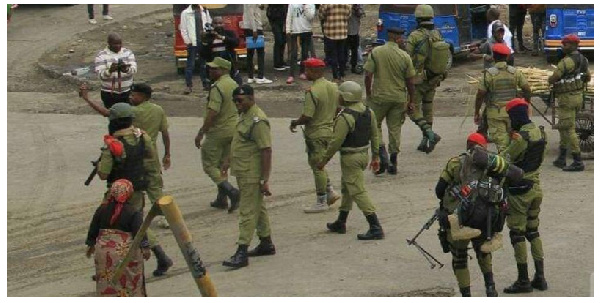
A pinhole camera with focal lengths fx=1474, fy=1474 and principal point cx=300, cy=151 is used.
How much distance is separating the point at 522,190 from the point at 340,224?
2.68 m

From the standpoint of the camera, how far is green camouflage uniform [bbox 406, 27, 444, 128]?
1789 cm

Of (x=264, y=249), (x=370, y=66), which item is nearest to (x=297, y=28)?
(x=370, y=66)

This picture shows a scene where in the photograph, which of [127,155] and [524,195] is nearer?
[524,195]

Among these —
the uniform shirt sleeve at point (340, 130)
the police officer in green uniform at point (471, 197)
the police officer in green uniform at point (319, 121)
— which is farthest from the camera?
the police officer in green uniform at point (319, 121)

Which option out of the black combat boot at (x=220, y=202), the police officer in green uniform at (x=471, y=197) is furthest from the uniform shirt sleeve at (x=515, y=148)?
the black combat boot at (x=220, y=202)

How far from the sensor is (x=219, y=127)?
15.7 metres

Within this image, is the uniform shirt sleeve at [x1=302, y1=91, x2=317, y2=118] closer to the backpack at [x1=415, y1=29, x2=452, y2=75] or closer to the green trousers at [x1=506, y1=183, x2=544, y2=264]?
the backpack at [x1=415, y1=29, x2=452, y2=75]

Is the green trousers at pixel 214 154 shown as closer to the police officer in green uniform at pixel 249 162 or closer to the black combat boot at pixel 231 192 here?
the black combat boot at pixel 231 192

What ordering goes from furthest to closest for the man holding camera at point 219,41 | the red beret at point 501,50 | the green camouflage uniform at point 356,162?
the man holding camera at point 219,41
the red beret at point 501,50
the green camouflage uniform at point 356,162

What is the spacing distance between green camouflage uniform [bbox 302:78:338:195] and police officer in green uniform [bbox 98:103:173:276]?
2.16 metres

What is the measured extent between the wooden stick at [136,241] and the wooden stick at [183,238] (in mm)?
193

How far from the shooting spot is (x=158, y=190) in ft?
47.3

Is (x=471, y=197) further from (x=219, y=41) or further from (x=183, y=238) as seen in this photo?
(x=219, y=41)

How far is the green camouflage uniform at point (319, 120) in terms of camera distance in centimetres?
1531
